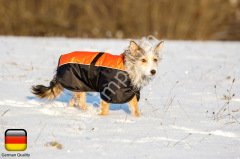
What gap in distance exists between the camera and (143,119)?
786cm

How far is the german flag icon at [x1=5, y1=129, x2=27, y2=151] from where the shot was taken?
609 centimetres

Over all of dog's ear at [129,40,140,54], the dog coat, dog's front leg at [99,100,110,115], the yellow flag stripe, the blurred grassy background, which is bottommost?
the yellow flag stripe

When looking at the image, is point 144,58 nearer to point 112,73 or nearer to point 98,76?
point 112,73

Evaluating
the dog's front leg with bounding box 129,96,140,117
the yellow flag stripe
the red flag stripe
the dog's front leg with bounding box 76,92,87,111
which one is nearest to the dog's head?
the dog's front leg with bounding box 129,96,140,117

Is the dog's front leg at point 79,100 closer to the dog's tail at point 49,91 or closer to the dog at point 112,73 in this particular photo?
the dog at point 112,73

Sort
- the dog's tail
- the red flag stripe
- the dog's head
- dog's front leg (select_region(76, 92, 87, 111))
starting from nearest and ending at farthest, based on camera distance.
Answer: the red flag stripe
the dog's head
dog's front leg (select_region(76, 92, 87, 111))
the dog's tail

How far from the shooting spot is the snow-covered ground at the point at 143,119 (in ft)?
20.6

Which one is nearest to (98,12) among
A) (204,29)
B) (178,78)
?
(204,29)

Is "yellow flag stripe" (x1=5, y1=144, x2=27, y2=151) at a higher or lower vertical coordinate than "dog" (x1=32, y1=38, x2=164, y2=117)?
lower

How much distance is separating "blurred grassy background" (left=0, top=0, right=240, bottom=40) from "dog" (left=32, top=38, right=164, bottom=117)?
37.1 ft

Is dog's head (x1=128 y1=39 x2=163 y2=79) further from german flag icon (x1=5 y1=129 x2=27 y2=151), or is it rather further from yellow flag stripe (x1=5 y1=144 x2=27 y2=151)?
yellow flag stripe (x1=5 y1=144 x2=27 y2=151)

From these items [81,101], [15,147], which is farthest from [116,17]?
[15,147]

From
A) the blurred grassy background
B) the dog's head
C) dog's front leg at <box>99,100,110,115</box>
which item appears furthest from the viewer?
the blurred grassy background

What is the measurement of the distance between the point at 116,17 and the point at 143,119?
12492 mm
